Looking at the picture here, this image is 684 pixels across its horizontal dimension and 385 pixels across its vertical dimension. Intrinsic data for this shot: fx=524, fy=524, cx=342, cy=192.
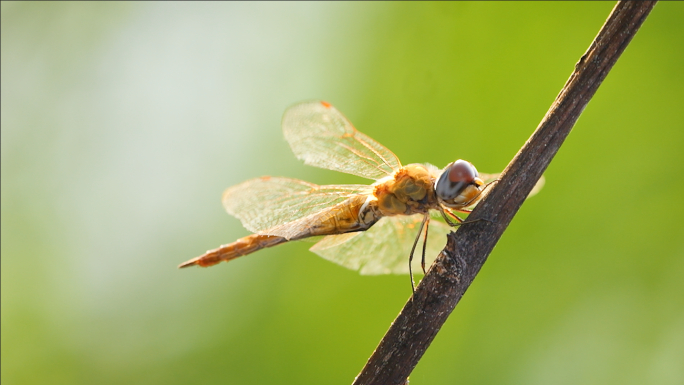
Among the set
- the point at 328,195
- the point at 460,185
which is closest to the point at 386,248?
the point at 328,195

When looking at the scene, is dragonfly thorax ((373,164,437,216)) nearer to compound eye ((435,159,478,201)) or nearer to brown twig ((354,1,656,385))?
compound eye ((435,159,478,201))

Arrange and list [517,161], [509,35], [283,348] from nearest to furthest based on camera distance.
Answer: [517,161]
[283,348]
[509,35]

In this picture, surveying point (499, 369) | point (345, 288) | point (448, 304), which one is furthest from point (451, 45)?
point (448, 304)

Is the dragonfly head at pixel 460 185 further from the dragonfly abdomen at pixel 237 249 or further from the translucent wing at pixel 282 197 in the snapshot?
the dragonfly abdomen at pixel 237 249

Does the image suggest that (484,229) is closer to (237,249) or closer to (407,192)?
(407,192)

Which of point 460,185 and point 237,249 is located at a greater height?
point 460,185

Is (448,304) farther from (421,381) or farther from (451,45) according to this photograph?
(451,45)
